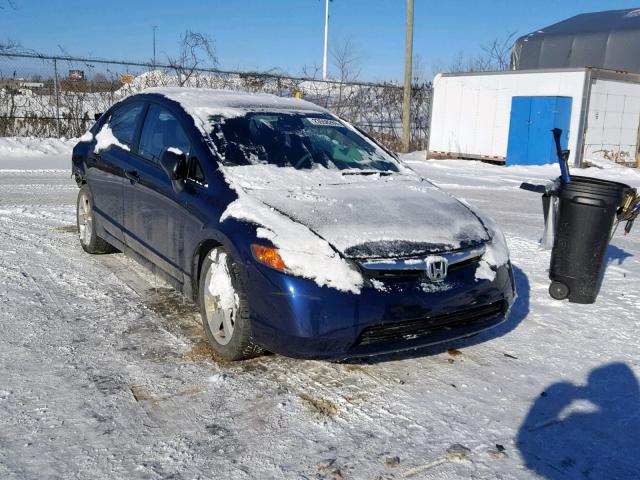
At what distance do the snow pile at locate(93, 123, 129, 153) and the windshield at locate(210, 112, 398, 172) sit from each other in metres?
1.34

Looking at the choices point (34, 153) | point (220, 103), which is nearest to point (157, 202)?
point (220, 103)

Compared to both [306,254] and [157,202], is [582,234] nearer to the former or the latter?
[306,254]

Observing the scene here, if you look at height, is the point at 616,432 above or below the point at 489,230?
below

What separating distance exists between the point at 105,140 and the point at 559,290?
4146 millimetres

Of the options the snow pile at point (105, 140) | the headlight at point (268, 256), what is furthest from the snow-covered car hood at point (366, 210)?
the snow pile at point (105, 140)

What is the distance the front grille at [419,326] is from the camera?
11.3ft

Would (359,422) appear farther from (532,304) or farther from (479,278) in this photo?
(532,304)

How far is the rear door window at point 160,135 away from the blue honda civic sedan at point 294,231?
14mm

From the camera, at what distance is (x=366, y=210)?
395cm

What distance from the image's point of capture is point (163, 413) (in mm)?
3258

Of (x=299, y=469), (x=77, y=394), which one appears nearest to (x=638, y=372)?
(x=299, y=469)

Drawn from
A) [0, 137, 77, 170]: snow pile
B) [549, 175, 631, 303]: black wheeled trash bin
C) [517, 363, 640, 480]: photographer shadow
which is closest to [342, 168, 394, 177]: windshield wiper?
[549, 175, 631, 303]: black wheeled trash bin

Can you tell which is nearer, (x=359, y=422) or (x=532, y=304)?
(x=359, y=422)

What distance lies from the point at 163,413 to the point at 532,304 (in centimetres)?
325
